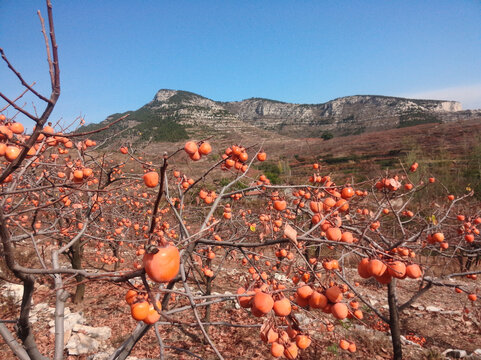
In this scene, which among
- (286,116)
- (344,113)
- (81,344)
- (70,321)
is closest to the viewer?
(81,344)

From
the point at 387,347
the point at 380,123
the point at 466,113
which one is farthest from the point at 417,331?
the point at 466,113

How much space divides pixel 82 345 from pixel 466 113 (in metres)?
75.9

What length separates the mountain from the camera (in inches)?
2031

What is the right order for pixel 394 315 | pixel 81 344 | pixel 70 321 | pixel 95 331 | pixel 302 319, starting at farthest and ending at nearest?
pixel 302 319, pixel 70 321, pixel 95 331, pixel 81 344, pixel 394 315

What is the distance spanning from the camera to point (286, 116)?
328ft

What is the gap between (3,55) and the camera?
2.98 feet

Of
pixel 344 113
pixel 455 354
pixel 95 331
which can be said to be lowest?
pixel 455 354

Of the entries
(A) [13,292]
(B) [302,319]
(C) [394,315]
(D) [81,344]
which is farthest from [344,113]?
(D) [81,344]

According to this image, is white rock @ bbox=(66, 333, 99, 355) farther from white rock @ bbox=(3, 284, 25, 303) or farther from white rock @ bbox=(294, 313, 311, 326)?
white rock @ bbox=(294, 313, 311, 326)

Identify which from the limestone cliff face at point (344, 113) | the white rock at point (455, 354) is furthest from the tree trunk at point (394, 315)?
the limestone cliff face at point (344, 113)

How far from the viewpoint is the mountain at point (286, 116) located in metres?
51.6

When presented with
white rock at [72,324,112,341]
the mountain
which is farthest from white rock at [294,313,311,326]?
the mountain

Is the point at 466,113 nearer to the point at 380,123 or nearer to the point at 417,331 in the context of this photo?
the point at 380,123

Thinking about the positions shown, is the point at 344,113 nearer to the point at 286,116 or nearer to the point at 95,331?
the point at 286,116
